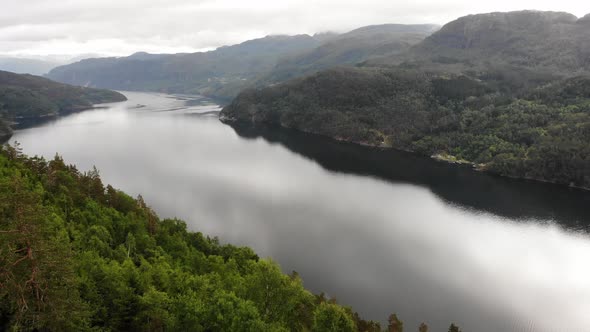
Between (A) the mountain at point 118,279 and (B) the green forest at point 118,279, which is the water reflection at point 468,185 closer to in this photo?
(B) the green forest at point 118,279

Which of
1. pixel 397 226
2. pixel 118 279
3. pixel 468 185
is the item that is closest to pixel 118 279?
pixel 118 279

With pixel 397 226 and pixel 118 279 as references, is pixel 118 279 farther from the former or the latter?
pixel 397 226

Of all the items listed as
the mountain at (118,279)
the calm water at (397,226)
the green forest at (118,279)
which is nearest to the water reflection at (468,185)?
the calm water at (397,226)

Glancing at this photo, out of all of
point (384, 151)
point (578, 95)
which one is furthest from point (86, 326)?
point (578, 95)

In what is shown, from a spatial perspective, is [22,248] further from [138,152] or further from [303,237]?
[138,152]

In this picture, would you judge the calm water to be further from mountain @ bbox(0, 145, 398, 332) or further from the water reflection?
mountain @ bbox(0, 145, 398, 332)

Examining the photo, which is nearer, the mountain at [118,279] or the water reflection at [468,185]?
the mountain at [118,279]
